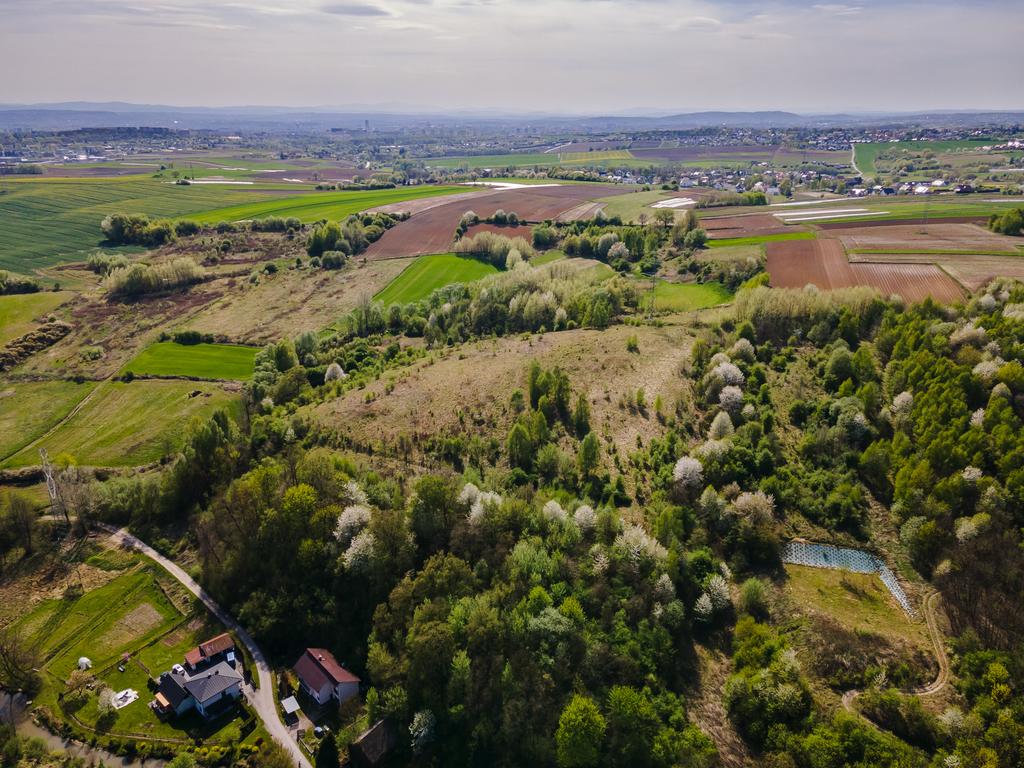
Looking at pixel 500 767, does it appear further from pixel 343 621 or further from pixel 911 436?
pixel 911 436

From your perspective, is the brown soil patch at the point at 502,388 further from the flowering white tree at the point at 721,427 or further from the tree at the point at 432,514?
the tree at the point at 432,514

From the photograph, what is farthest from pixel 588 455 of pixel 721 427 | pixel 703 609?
pixel 703 609


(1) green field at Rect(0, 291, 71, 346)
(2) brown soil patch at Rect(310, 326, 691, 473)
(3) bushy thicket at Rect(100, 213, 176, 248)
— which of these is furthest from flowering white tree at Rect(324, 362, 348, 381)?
(3) bushy thicket at Rect(100, 213, 176, 248)

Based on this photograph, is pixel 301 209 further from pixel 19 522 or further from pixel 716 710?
pixel 716 710

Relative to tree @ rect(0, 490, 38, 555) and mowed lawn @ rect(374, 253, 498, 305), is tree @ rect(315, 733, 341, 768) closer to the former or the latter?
tree @ rect(0, 490, 38, 555)

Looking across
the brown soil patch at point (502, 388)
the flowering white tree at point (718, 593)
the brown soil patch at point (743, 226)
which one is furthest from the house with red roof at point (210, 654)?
the brown soil patch at point (743, 226)

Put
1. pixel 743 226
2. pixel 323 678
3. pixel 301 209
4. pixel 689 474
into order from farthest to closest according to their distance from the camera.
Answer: pixel 301 209, pixel 743 226, pixel 689 474, pixel 323 678
